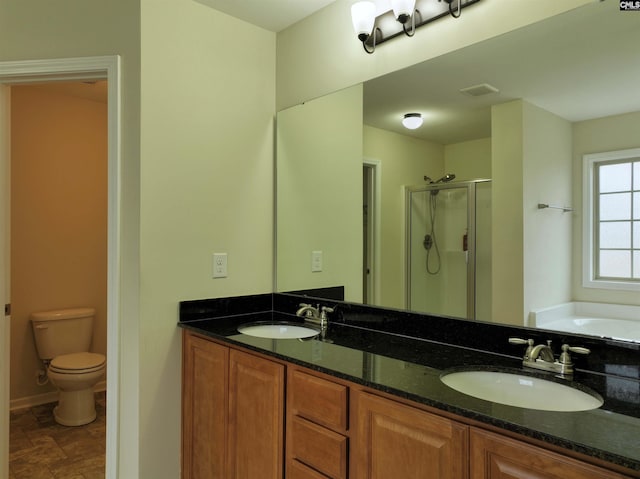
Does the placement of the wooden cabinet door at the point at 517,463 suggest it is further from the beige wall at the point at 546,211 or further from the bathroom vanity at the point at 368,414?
the beige wall at the point at 546,211

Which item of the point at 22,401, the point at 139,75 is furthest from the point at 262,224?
the point at 22,401

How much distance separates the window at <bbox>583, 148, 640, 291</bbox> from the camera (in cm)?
129

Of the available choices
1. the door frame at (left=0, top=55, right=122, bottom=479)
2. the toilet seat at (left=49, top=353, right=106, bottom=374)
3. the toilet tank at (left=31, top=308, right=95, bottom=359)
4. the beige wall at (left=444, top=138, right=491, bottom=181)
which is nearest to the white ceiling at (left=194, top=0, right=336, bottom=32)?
the door frame at (left=0, top=55, right=122, bottom=479)

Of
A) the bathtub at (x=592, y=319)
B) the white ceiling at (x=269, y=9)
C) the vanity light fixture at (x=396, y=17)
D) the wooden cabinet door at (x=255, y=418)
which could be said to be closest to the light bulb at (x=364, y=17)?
the vanity light fixture at (x=396, y=17)

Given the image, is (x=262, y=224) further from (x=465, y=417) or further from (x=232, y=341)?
(x=465, y=417)

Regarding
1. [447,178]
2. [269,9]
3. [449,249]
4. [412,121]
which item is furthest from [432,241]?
[269,9]

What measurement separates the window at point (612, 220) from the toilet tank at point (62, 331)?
3.43 meters

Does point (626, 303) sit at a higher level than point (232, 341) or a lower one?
higher

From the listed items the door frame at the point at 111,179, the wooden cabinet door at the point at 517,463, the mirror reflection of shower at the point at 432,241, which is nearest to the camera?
the wooden cabinet door at the point at 517,463

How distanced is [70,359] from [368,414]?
265cm

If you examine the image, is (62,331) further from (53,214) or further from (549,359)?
(549,359)

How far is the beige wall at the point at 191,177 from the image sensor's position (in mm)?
1962

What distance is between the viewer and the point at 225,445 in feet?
6.01

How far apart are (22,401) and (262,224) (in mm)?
2515
